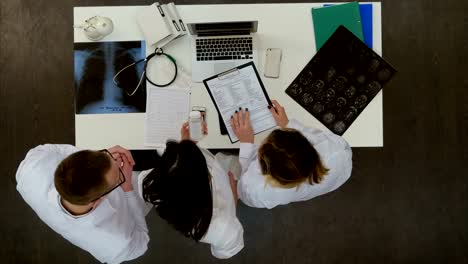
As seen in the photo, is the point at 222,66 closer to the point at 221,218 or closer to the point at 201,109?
A: the point at 201,109

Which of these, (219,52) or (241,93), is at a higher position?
(219,52)

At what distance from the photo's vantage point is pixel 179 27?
1.55 metres

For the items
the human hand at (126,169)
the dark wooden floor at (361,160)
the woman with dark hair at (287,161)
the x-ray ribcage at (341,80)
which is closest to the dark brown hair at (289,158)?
the woman with dark hair at (287,161)

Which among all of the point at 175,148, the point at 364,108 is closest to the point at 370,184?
the point at 364,108

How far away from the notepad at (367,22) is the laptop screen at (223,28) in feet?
1.54

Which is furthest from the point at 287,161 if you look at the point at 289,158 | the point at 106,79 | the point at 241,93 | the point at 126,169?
the point at 106,79

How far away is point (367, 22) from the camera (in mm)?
1581

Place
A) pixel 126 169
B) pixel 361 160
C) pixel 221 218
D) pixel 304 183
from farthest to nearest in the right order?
pixel 361 160 → pixel 126 169 → pixel 304 183 → pixel 221 218

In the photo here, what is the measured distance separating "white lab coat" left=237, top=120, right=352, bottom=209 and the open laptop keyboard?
1.19 feet

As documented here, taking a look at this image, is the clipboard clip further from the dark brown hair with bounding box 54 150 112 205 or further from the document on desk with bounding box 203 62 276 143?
the dark brown hair with bounding box 54 150 112 205

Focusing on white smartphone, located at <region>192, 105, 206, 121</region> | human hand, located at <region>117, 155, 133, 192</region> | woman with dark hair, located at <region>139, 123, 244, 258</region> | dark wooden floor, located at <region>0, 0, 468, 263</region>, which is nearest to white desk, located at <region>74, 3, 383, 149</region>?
white smartphone, located at <region>192, 105, 206, 121</region>

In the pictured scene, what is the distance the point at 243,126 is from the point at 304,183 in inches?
13.5

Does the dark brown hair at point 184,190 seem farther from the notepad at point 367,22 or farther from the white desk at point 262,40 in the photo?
the notepad at point 367,22

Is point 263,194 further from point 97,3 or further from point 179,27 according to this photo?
point 97,3
